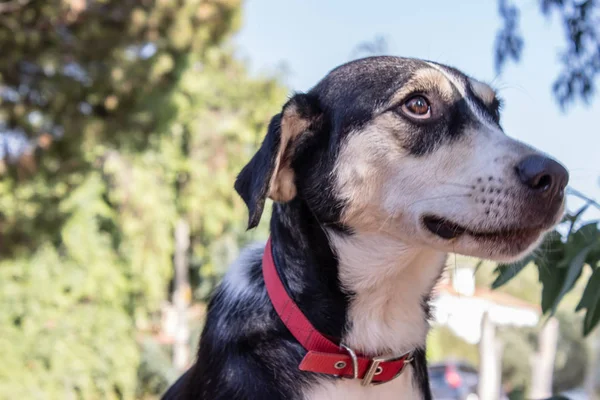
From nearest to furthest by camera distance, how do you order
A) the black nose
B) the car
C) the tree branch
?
the black nose
the tree branch
the car

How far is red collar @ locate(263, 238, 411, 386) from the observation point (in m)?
2.41

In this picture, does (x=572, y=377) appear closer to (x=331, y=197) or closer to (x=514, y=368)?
(x=514, y=368)

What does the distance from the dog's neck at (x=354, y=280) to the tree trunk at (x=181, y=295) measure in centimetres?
1924

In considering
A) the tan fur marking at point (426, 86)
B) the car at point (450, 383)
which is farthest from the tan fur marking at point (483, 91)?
the car at point (450, 383)

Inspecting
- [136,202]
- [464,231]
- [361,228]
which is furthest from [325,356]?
[136,202]

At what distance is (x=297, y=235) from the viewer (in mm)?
2596

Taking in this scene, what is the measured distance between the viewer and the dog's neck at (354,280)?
2.51 m

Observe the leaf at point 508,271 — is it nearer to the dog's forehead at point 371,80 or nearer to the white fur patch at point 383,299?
the white fur patch at point 383,299

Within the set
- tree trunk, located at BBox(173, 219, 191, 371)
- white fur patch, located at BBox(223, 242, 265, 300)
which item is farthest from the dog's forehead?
tree trunk, located at BBox(173, 219, 191, 371)

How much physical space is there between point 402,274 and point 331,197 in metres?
0.39

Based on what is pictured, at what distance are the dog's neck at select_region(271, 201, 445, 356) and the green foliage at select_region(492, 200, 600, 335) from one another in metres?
0.44

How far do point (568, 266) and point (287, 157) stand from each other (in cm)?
118

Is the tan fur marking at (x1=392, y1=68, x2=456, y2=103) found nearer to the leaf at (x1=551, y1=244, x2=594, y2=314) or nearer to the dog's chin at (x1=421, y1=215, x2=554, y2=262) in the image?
the dog's chin at (x1=421, y1=215, x2=554, y2=262)

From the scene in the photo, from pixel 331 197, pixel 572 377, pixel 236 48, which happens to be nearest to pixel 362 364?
pixel 331 197
